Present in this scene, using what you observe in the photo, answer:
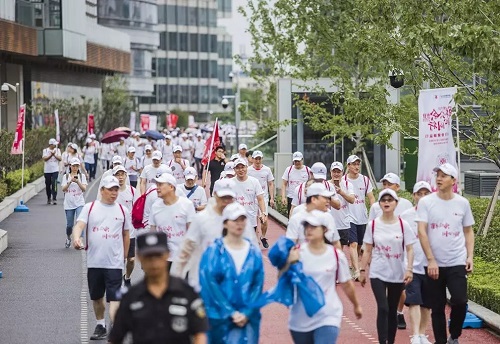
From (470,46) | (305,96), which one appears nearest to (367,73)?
(305,96)

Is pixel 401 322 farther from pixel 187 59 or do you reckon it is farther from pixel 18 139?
pixel 187 59

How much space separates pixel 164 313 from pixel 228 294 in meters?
2.25

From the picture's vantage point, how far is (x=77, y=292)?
17.8 meters

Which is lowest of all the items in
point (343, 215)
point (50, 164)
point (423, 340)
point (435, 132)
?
point (423, 340)

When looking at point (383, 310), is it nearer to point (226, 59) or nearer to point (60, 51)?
point (60, 51)

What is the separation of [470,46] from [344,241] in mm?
3328

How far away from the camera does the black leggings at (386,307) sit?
1237 cm

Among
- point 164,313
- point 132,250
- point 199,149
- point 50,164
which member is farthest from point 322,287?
point 199,149

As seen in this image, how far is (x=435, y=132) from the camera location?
15.4 m

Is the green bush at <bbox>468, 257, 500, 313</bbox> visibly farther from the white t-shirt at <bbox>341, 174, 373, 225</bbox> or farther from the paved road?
the white t-shirt at <bbox>341, 174, 373, 225</bbox>

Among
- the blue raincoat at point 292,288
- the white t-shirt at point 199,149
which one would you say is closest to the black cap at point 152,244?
the blue raincoat at point 292,288

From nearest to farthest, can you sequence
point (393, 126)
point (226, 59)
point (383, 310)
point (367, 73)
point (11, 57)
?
1. point (383, 310)
2. point (393, 126)
3. point (367, 73)
4. point (11, 57)
5. point (226, 59)

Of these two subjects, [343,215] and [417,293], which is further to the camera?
[343,215]

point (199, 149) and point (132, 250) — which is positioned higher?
point (199, 149)
